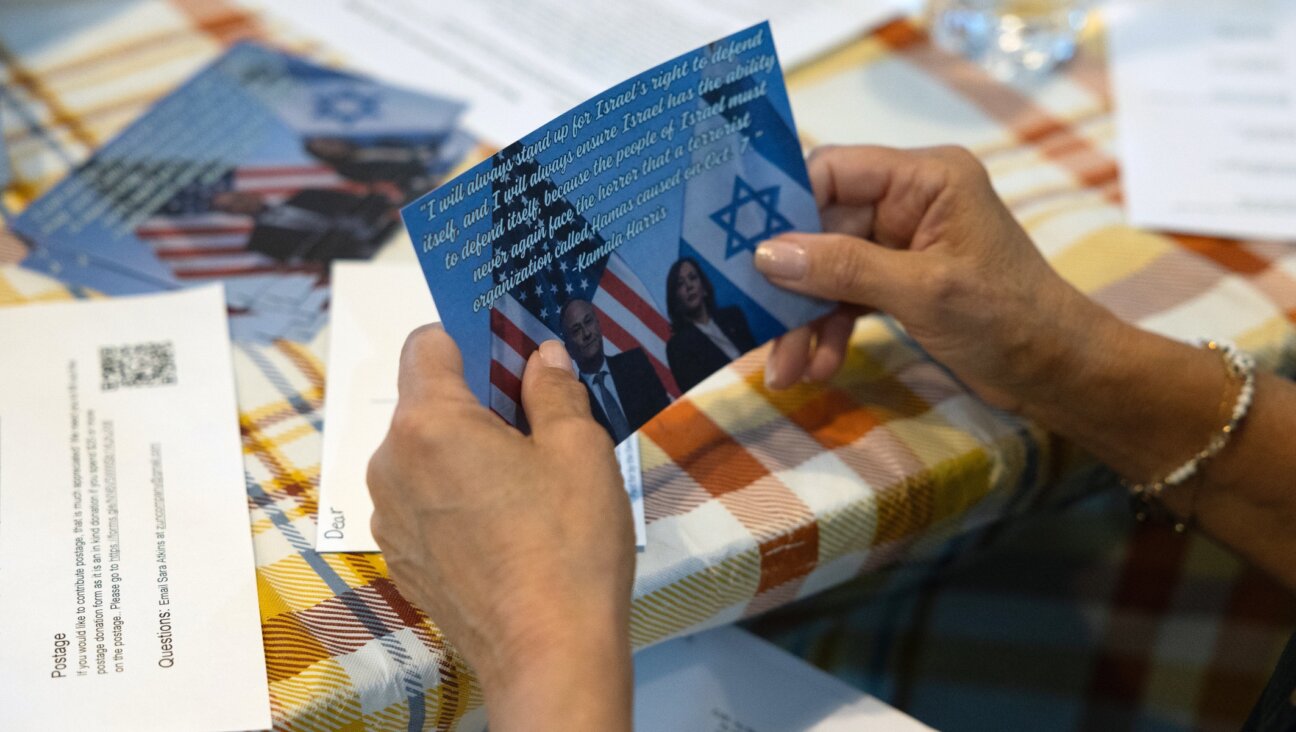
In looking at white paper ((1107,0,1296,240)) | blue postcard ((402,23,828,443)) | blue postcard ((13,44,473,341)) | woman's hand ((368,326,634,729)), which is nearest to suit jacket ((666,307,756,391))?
blue postcard ((402,23,828,443))

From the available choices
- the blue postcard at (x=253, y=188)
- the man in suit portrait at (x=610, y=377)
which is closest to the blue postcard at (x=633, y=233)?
the man in suit portrait at (x=610, y=377)

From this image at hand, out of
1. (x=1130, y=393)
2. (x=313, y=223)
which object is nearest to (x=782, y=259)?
(x=1130, y=393)

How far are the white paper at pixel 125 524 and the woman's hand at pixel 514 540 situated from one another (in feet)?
0.37

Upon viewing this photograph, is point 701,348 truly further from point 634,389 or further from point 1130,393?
point 1130,393

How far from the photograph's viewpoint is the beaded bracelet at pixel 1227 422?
2.65 feet

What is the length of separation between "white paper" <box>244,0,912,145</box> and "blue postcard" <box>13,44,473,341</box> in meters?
0.04

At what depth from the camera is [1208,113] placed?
110cm

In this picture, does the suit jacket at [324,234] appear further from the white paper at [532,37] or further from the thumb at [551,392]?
the thumb at [551,392]

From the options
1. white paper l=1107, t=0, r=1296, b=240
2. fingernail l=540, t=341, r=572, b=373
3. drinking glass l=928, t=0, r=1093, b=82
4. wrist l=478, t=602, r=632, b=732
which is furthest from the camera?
drinking glass l=928, t=0, r=1093, b=82

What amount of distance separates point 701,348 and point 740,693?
227 mm

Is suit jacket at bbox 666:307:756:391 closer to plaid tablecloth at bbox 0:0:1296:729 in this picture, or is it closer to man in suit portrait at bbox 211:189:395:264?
plaid tablecloth at bbox 0:0:1296:729

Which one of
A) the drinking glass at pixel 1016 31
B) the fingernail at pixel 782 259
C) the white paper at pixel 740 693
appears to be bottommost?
the white paper at pixel 740 693

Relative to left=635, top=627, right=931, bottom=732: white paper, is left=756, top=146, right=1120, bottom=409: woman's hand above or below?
above

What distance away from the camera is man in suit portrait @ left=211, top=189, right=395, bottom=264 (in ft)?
2.88
